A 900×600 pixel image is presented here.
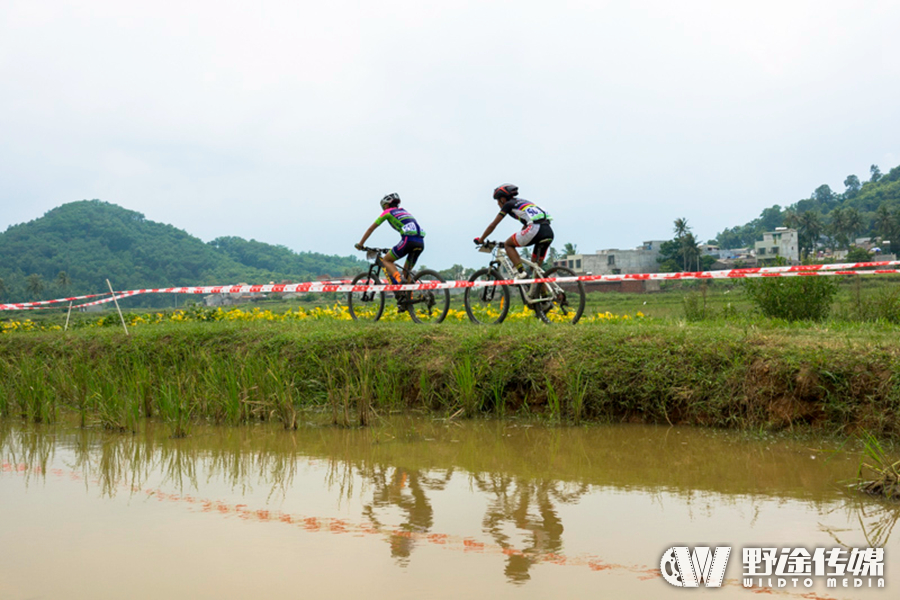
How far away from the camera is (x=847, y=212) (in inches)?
4402

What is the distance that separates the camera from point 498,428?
21.2 feet

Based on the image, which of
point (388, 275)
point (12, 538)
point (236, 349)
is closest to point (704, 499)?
point (12, 538)

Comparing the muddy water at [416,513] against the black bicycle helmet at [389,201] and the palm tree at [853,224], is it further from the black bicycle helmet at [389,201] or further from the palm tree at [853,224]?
the palm tree at [853,224]

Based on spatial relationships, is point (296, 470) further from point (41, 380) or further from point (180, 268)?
point (180, 268)

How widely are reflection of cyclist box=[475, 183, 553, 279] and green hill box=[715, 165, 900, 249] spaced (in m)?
104

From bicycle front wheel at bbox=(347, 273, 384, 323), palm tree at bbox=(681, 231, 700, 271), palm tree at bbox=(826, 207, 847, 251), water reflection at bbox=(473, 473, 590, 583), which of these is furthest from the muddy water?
palm tree at bbox=(826, 207, 847, 251)

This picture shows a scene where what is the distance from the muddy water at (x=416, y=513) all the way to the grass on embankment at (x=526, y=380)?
390 mm

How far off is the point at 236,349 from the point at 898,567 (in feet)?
25.4

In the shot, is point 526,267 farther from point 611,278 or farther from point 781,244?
point 781,244

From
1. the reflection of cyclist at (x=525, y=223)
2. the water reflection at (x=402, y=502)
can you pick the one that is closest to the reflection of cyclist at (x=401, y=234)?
the reflection of cyclist at (x=525, y=223)

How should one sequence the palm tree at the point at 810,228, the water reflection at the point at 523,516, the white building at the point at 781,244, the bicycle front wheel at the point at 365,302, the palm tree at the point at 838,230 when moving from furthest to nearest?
the palm tree at the point at 810,228 < the palm tree at the point at 838,230 < the white building at the point at 781,244 < the bicycle front wheel at the point at 365,302 < the water reflection at the point at 523,516

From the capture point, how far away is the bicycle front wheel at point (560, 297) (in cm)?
960

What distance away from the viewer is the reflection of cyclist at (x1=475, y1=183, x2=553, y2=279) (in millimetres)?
9477

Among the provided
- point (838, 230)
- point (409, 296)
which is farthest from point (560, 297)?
point (838, 230)
